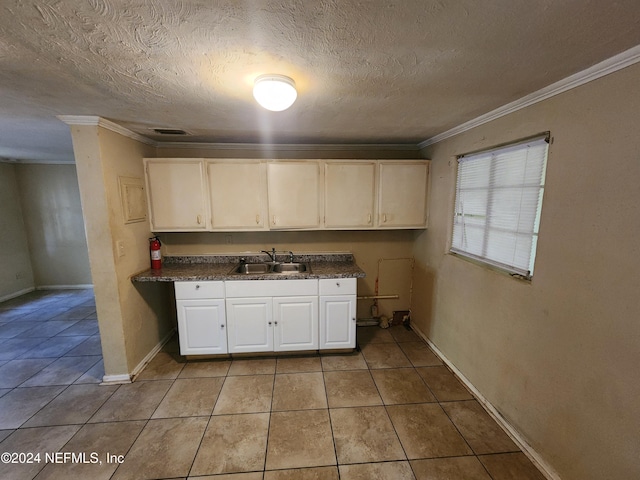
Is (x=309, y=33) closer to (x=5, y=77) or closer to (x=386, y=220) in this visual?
(x=5, y=77)

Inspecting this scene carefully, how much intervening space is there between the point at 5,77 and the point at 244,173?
1639 millimetres

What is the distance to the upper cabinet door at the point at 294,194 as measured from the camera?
9.15 ft

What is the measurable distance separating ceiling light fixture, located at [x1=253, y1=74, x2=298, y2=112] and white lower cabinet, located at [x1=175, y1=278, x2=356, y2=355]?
1649mm

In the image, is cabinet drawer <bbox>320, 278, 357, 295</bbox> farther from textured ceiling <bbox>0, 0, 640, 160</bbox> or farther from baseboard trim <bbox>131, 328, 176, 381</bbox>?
baseboard trim <bbox>131, 328, 176, 381</bbox>

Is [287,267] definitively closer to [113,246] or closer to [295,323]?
[295,323]

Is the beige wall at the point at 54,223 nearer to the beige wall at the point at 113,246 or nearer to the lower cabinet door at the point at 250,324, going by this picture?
the beige wall at the point at 113,246

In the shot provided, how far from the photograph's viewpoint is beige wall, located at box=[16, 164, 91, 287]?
4480 mm

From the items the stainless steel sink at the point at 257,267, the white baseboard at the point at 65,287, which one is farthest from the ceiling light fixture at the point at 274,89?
the white baseboard at the point at 65,287

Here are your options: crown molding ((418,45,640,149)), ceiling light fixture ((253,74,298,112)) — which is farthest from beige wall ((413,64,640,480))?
ceiling light fixture ((253,74,298,112))

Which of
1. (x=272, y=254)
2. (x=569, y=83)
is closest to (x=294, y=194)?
(x=272, y=254)

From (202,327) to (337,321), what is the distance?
133 centimetres

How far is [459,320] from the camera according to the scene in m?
2.38

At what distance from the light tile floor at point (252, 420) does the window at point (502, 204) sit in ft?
3.92

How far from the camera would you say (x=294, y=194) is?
2.84 m
